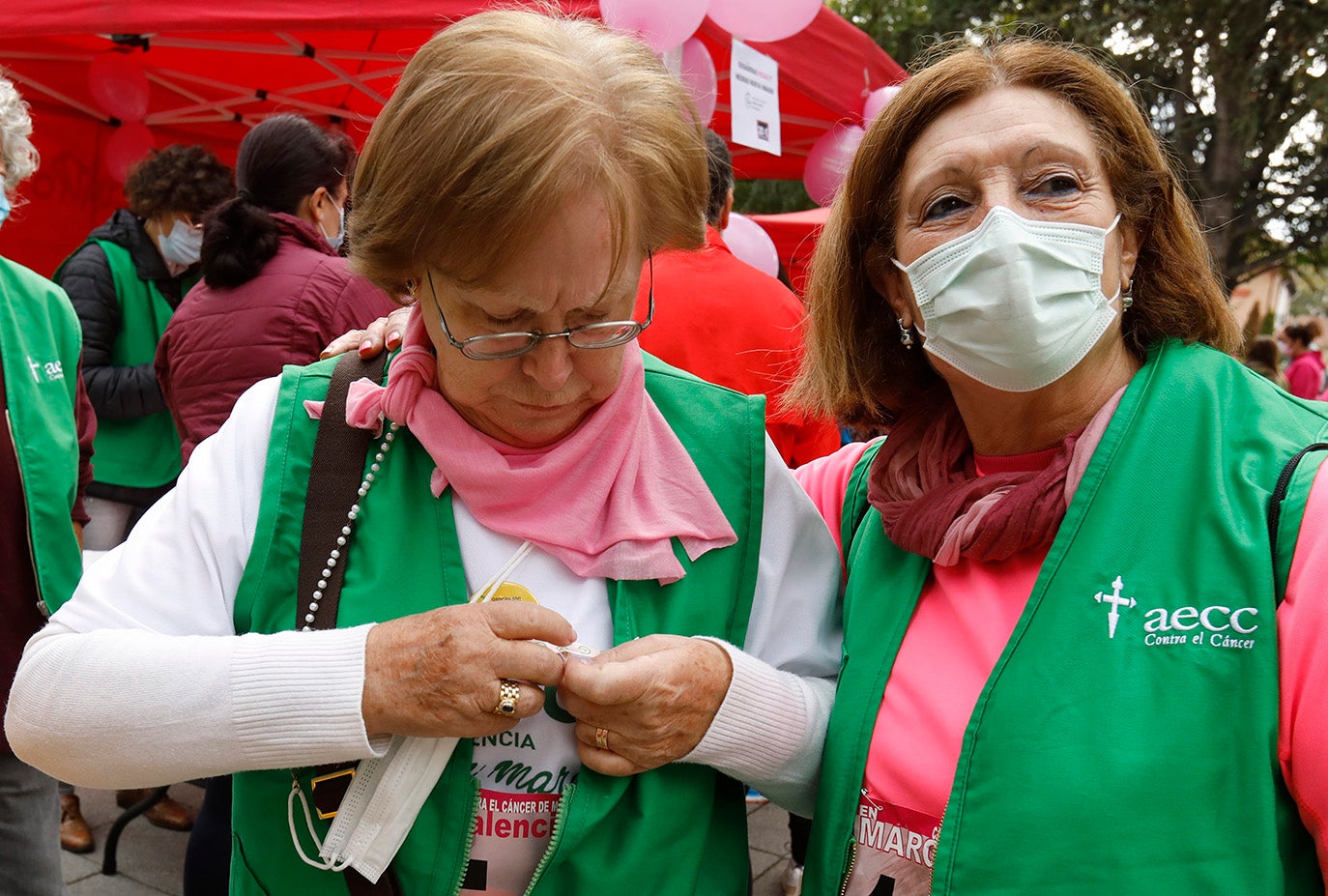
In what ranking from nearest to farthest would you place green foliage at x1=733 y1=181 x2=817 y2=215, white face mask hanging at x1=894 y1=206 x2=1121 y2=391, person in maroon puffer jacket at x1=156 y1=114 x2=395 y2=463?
1. white face mask hanging at x1=894 y1=206 x2=1121 y2=391
2. person in maroon puffer jacket at x1=156 y1=114 x2=395 y2=463
3. green foliage at x1=733 y1=181 x2=817 y2=215

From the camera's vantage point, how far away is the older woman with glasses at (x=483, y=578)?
129 centimetres

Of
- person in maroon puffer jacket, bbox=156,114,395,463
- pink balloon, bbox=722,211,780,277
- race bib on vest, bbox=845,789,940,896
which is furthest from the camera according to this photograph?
pink balloon, bbox=722,211,780,277

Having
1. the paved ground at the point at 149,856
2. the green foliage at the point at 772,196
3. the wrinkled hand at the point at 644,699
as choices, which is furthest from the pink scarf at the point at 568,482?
the green foliage at the point at 772,196

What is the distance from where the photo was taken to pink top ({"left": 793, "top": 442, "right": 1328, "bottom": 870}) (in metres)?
1.24

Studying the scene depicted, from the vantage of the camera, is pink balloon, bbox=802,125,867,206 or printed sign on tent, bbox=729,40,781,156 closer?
printed sign on tent, bbox=729,40,781,156

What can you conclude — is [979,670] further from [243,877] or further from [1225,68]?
[1225,68]

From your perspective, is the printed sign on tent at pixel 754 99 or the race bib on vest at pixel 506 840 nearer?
the race bib on vest at pixel 506 840

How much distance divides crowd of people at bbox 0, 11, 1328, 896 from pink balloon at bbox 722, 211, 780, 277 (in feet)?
9.87

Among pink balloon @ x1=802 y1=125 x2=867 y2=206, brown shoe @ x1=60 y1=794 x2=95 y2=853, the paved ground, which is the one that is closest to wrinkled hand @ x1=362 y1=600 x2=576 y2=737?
the paved ground

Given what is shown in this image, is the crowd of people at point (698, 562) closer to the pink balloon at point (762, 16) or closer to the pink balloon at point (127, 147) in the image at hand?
the pink balloon at point (762, 16)

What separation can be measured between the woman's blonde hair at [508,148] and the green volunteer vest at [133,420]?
9.88 ft

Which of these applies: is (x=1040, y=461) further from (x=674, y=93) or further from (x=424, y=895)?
(x=424, y=895)

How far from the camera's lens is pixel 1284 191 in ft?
44.7

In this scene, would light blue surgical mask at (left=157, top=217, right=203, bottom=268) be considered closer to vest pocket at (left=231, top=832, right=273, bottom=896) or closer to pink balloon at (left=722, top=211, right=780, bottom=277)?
pink balloon at (left=722, top=211, right=780, bottom=277)
